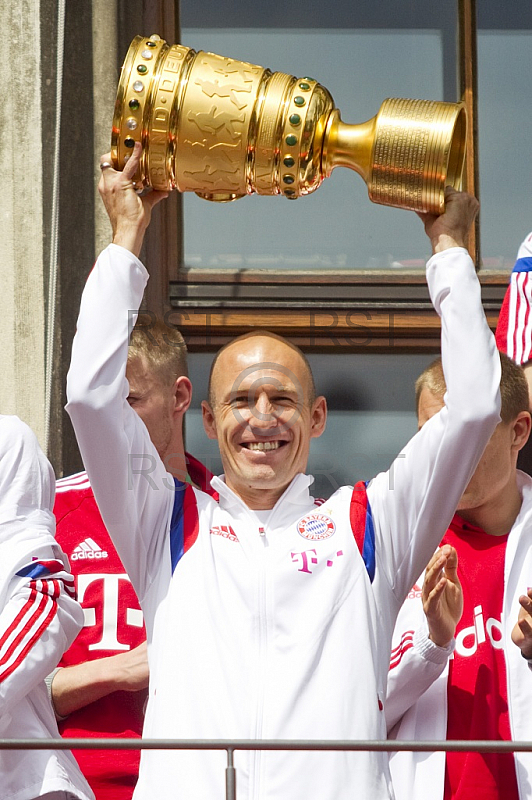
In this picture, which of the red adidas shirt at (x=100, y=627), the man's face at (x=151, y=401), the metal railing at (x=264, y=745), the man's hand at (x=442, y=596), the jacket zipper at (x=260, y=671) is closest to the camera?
the metal railing at (x=264, y=745)

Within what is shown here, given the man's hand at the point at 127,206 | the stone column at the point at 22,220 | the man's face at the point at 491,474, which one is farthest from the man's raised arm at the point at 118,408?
the stone column at the point at 22,220

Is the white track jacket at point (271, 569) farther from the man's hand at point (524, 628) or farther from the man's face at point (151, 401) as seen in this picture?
the man's face at point (151, 401)

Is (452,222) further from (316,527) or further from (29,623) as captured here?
(29,623)

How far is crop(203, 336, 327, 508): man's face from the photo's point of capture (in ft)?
9.32

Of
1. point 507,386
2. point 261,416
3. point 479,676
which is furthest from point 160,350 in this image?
point 479,676

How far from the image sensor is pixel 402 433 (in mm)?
4293

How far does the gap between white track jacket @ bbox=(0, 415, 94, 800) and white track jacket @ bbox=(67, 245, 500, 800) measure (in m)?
0.18

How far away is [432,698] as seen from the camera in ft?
9.62

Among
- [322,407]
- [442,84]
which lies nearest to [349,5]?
[442,84]

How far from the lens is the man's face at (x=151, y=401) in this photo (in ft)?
11.1

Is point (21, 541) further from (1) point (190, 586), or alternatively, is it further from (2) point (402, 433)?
(2) point (402, 433)

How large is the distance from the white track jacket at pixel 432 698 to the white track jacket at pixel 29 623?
715 millimetres

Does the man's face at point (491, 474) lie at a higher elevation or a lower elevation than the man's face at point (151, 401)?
lower

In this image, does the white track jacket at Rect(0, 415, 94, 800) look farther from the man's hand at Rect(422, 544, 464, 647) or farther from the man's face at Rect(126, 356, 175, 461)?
the man's hand at Rect(422, 544, 464, 647)
